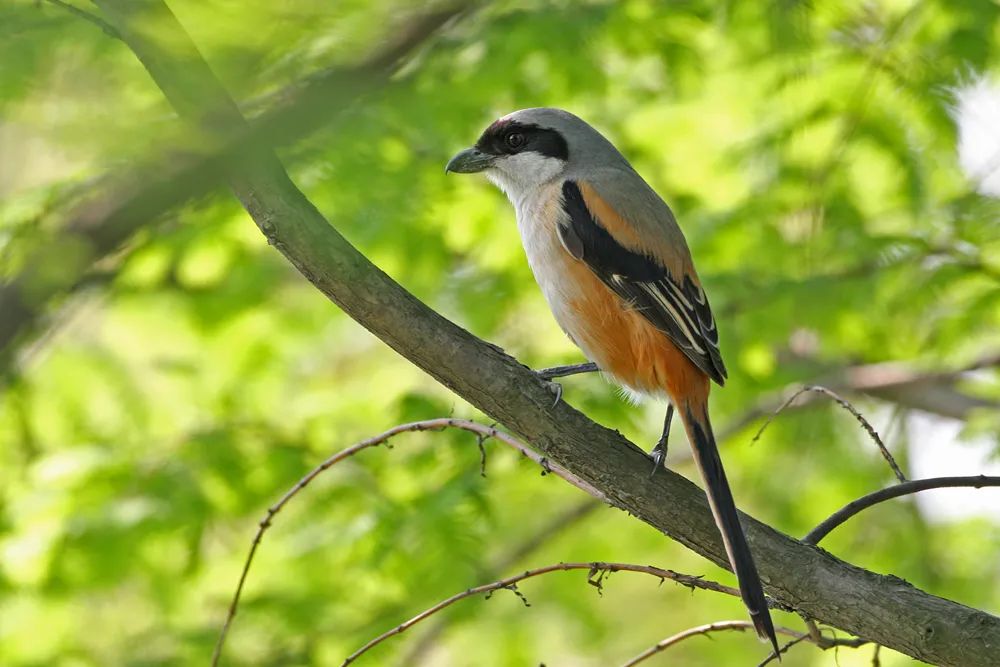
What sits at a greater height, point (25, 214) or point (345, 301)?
point (25, 214)

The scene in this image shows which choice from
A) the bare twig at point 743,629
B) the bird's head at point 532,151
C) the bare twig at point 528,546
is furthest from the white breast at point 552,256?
the bare twig at point 528,546

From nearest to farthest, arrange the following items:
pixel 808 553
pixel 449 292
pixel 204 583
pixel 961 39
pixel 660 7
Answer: pixel 808 553
pixel 961 39
pixel 660 7
pixel 449 292
pixel 204 583

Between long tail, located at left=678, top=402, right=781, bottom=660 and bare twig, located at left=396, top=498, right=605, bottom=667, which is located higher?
bare twig, located at left=396, top=498, right=605, bottom=667

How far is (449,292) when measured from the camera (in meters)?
5.91

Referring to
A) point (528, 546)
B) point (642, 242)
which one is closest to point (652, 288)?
point (642, 242)

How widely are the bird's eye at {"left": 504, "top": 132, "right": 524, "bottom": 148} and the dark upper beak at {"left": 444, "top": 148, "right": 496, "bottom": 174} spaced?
0.29ft

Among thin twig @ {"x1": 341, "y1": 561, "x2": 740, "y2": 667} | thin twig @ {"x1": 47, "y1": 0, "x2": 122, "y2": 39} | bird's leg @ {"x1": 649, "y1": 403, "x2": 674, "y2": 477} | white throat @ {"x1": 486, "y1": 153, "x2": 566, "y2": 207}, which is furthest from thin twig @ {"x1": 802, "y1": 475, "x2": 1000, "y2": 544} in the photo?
white throat @ {"x1": 486, "y1": 153, "x2": 566, "y2": 207}

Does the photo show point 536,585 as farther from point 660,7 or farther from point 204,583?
point 660,7

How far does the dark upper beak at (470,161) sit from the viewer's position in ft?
15.5

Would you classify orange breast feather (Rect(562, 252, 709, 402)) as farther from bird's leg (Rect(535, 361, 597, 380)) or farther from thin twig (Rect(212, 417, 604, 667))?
thin twig (Rect(212, 417, 604, 667))

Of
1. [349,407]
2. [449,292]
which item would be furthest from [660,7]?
[349,407]

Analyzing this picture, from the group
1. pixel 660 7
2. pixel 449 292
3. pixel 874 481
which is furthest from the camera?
pixel 874 481

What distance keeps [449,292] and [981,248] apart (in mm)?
2613

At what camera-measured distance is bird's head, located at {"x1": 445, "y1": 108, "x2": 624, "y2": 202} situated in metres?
4.61
